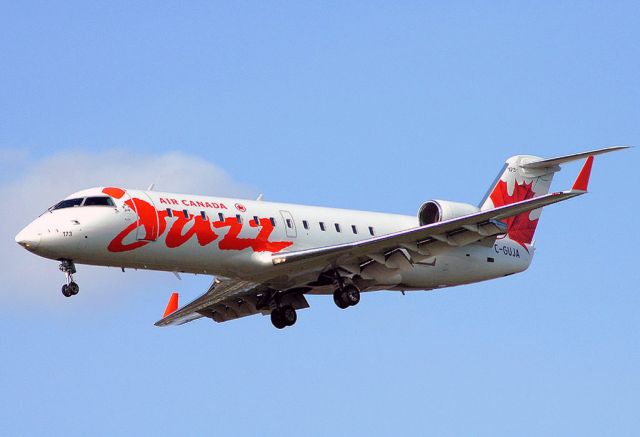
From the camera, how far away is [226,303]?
1593 inches

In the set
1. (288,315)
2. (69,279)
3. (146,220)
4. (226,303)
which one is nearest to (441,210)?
(288,315)

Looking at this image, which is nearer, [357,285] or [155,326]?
[357,285]

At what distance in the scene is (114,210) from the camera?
1326 inches

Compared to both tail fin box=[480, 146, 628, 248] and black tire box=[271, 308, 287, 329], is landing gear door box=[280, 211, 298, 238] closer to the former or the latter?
black tire box=[271, 308, 287, 329]

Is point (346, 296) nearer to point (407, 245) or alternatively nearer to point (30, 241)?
point (407, 245)

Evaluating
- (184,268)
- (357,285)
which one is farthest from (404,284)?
(184,268)

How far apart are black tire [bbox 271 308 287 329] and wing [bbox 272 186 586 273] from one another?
3.03 metres

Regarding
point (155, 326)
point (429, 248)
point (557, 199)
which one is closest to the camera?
point (557, 199)

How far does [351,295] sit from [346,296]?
13 cm

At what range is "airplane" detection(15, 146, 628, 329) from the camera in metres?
33.6

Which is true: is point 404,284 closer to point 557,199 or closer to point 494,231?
point 494,231

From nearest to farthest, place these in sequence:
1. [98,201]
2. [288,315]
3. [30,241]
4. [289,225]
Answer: [30,241] → [98,201] → [289,225] → [288,315]

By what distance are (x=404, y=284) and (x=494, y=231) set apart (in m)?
4.02

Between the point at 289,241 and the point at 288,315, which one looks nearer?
the point at 289,241
